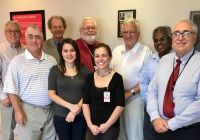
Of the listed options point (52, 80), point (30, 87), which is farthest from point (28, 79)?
point (52, 80)

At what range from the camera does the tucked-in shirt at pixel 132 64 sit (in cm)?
261

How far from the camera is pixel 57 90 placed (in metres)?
2.38

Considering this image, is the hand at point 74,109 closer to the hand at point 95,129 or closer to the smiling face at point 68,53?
the hand at point 95,129

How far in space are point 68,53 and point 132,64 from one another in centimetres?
71

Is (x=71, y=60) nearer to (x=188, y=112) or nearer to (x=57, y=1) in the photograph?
(x=188, y=112)

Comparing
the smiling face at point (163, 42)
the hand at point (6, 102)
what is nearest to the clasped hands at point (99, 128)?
the smiling face at point (163, 42)

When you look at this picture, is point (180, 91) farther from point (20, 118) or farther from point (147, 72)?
point (20, 118)

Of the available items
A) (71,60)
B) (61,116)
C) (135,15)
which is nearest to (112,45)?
(135,15)

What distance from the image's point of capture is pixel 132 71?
8.57ft

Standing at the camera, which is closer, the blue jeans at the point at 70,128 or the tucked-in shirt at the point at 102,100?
the tucked-in shirt at the point at 102,100

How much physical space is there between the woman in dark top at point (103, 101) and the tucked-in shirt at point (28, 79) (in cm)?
44

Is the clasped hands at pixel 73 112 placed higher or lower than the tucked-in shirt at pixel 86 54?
lower

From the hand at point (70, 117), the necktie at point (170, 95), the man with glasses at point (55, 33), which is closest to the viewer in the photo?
the necktie at point (170, 95)

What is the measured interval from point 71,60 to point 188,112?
1.15 meters
